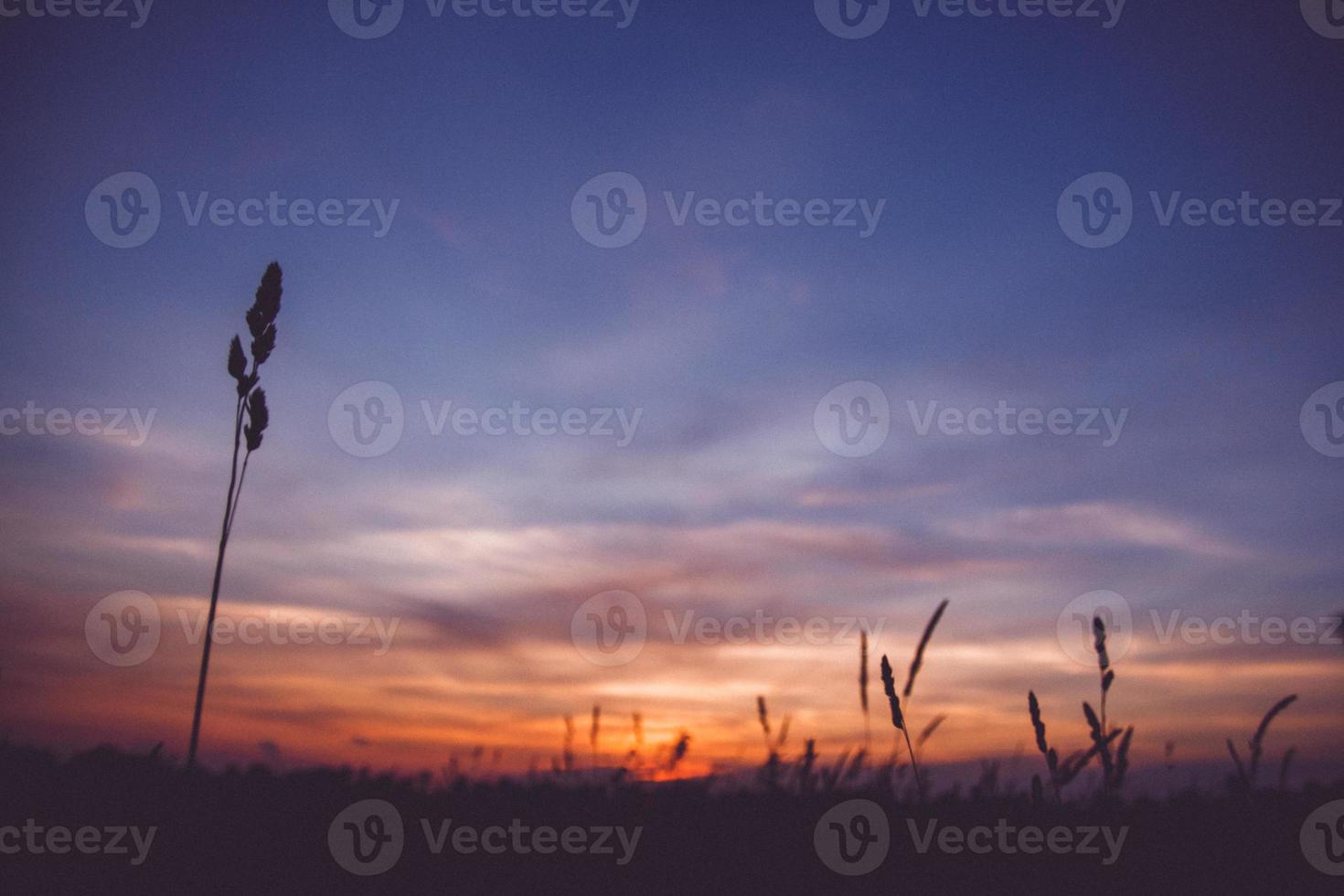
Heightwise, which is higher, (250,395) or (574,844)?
(250,395)

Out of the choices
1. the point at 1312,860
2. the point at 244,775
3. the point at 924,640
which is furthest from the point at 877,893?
the point at 244,775

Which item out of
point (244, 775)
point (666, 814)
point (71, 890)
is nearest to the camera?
point (71, 890)

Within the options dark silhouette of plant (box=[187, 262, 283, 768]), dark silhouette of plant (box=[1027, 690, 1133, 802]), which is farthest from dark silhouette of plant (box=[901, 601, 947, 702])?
dark silhouette of plant (box=[187, 262, 283, 768])

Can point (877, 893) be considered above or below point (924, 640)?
below

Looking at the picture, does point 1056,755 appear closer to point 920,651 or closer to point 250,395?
point 920,651

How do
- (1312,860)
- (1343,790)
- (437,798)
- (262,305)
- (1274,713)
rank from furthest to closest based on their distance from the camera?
(1343,790) < (437,798) < (262,305) < (1312,860) < (1274,713)

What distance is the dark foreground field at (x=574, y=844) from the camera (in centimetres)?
420

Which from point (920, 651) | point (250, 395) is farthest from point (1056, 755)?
point (250, 395)

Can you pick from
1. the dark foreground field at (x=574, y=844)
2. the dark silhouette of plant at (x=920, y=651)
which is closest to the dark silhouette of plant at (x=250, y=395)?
the dark foreground field at (x=574, y=844)

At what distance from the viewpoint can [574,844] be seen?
16.1 ft

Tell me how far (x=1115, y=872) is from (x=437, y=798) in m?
4.63

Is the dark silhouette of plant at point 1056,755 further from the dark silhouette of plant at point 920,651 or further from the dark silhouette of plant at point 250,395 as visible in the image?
the dark silhouette of plant at point 250,395

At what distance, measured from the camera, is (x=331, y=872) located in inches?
167

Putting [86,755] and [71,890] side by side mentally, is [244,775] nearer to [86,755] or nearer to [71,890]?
[86,755]
